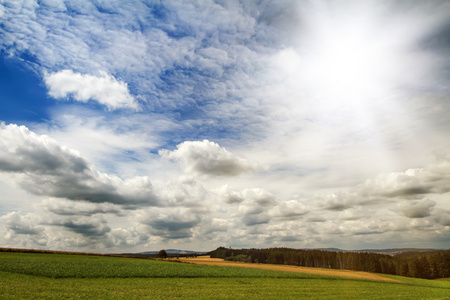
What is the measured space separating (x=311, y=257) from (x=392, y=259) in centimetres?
4703

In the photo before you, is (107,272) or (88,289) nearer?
(88,289)

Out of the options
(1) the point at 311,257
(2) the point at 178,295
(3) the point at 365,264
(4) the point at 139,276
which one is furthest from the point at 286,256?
(2) the point at 178,295

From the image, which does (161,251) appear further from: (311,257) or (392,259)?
(392,259)

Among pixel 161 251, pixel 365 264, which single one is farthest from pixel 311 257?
pixel 161 251

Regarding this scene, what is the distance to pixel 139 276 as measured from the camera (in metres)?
50.1

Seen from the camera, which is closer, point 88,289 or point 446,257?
point 88,289

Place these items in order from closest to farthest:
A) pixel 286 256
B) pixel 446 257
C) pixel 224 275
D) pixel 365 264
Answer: pixel 224 275, pixel 446 257, pixel 365 264, pixel 286 256

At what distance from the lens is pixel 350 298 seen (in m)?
38.4

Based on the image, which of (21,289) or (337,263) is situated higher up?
(21,289)

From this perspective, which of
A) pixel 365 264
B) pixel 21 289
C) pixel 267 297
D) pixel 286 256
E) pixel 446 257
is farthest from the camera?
pixel 286 256

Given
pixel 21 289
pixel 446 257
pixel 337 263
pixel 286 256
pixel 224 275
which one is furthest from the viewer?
pixel 286 256

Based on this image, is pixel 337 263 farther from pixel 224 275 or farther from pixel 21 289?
pixel 21 289

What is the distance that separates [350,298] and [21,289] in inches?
1629

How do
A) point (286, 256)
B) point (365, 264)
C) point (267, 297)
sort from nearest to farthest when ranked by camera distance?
point (267, 297), point (365, 264), point (286, 256)
